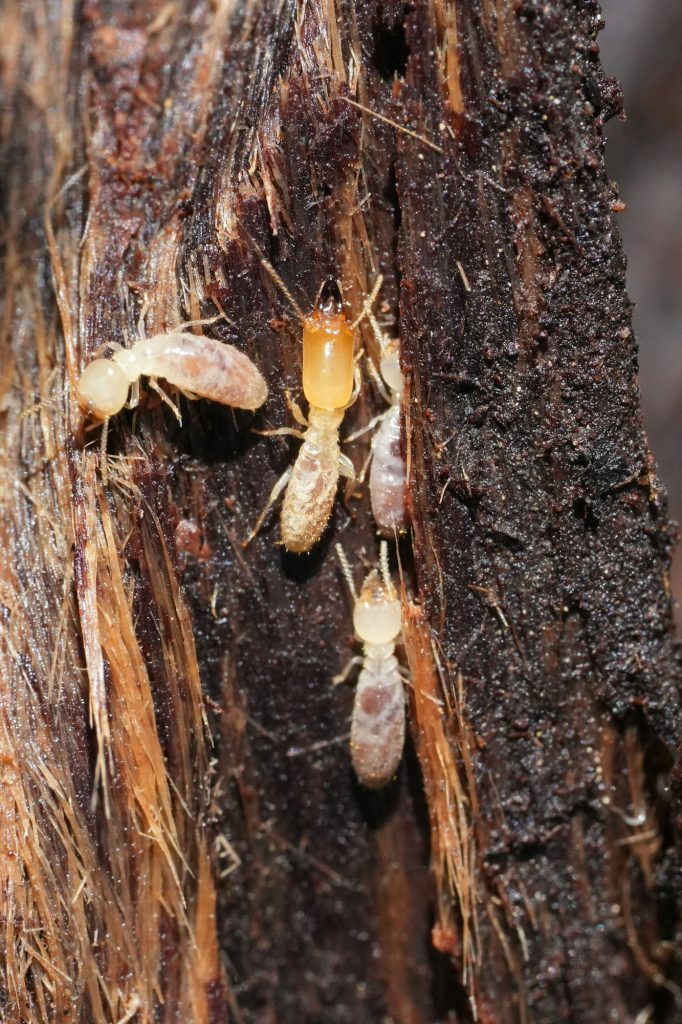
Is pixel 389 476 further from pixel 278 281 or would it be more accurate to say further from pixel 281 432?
pixel 278 281

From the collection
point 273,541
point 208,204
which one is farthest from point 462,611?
point 208,204

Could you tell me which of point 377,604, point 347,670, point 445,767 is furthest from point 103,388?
point 445,767

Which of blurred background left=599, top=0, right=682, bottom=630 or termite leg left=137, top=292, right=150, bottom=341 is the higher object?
blurred background left=599, top=0, right=682, bottom=630

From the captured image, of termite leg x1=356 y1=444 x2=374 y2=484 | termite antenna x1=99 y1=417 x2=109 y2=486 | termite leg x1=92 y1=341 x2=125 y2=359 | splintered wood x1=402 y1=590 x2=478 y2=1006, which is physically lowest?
splintered wood x1=402 y1=590 x2=478 y2=1006

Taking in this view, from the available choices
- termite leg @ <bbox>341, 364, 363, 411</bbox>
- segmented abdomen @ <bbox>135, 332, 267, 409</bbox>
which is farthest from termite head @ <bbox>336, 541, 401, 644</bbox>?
segmented abdomen @ <bbox>135, 332, 267, 409</bbox>

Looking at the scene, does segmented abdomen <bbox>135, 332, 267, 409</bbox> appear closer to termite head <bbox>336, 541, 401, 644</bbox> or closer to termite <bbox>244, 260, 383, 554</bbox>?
termite <bbox>244, 260, 383, 554</bbox>

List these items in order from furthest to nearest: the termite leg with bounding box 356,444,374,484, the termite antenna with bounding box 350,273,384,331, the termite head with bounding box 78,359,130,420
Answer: the termite leg with bounding box 356,444,374,484 → the termite antenna with bounding box 350,273,384,331 → the termite head with bounding box 78,359,130,420

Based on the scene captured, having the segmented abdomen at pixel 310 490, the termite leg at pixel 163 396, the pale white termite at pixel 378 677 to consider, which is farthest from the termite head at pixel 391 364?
the termite leg at pixel 163 396

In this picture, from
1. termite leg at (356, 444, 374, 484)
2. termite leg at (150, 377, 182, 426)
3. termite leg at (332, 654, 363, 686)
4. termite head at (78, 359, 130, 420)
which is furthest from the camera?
termite leg at (332, 654, 363, 686)
